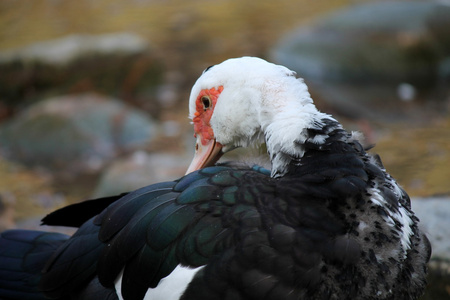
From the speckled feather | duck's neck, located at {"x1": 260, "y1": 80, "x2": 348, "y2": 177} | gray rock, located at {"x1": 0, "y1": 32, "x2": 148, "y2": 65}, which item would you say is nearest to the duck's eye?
duck's neck, located at {"x1": 260, "y1": 80, "x2": 348, "y2": 177}

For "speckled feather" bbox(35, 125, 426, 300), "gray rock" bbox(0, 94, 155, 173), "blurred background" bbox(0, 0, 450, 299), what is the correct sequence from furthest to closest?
"gray rock" bbox(0, 94, 155, 173) < "blurred background" bbox(0, 0, 450, 299) < "speckled feather" bbox(35, 125, 426, 300)

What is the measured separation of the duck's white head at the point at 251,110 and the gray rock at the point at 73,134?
12.3 feet

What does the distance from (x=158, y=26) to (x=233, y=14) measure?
54.9 inches

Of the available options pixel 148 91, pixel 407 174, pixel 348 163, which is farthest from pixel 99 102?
pixel 348 163

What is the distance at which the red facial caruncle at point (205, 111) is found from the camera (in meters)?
3.44

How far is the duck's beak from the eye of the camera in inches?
142

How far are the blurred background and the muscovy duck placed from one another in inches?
58.4

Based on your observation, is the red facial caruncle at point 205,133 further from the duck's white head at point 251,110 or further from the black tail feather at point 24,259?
the black tail feather at point 24,259

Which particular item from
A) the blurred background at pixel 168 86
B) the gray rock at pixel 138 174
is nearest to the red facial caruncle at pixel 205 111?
the blurred background at pixel 168 86

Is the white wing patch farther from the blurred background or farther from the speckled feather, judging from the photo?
the blurred background

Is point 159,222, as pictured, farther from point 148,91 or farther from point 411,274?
point 148,91

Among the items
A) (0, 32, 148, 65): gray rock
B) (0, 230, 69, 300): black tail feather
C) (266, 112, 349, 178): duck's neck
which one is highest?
(266, 112, 349, 178): duck's neck

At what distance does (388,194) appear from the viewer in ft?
9.25

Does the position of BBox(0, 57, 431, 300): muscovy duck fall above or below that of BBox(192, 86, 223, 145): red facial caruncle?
below
